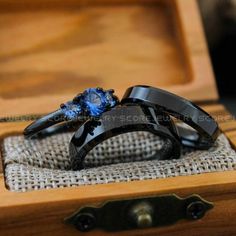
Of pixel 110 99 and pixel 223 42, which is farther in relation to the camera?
pixel 223 42

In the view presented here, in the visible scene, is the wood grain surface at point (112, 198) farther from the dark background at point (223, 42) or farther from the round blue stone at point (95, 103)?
the dark background at point (223, 42)

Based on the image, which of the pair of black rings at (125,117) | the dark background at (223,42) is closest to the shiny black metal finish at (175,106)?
the pair of black rings at (125,117)

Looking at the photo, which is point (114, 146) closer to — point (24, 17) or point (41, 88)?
point (41, 88)

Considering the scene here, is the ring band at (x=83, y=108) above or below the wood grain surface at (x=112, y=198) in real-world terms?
above

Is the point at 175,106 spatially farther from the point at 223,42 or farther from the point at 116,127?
the point at 223,42

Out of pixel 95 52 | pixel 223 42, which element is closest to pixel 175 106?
pixel 95 52

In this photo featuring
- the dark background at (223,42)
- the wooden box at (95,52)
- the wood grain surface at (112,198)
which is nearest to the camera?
the wood grain surface at (112,198)

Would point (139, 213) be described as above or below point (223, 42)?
below

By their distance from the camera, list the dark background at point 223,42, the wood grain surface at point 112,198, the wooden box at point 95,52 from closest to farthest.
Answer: the wood grain surface at point 112,198
the wooden box at point 95,52
the dark background at point 223,42
